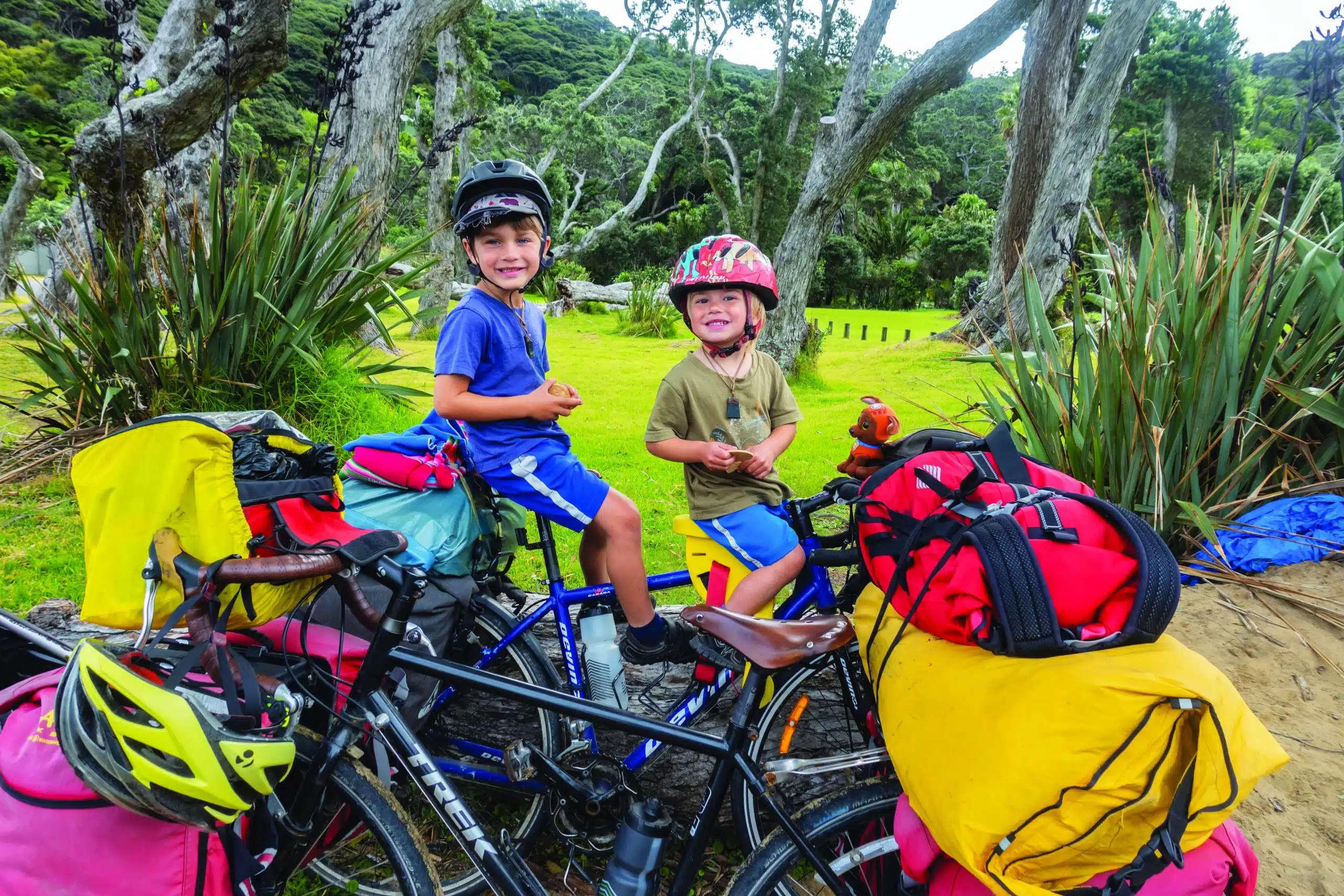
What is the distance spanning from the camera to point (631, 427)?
702cm

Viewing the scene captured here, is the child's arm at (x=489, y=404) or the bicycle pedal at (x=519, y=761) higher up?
the child's arm at (x=489, y=404)

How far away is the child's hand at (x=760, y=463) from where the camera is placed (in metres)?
2.35

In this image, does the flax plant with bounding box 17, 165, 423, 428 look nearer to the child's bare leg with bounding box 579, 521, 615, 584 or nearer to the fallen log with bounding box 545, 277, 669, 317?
the child's bare leg with bounding box 579, 521, 615, 584

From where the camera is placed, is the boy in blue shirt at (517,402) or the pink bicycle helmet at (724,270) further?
the pink bicycle helmet at (724,270)

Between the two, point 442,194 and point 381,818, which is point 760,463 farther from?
point 442,194

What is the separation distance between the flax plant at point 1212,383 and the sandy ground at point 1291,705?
0.34 meters

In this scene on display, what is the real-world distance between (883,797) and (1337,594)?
2.23 metres

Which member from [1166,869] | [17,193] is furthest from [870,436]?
[17,193]

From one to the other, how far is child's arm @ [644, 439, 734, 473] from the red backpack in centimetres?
64

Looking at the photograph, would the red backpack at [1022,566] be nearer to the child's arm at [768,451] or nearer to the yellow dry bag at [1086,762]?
the yellow dry bag at [1086,762]

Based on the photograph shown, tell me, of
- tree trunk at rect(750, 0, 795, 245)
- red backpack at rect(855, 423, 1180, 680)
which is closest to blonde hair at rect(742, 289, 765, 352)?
red backpack at rect(855, 423, 1180, 680)

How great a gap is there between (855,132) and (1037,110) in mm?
2873

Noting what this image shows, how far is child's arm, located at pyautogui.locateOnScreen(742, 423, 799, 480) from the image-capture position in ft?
7.75

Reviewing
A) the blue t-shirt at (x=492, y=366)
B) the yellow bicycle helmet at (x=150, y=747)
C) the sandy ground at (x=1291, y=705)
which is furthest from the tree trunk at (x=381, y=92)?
the sandy ground at (x=1291, y=705)
